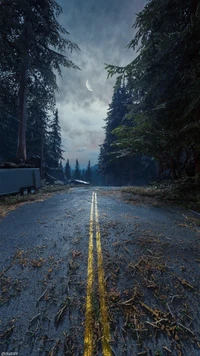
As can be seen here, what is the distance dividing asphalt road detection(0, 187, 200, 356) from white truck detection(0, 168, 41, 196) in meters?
7.11

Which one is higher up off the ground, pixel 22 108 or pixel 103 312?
pixel 22 108

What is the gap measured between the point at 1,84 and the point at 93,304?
20752mm

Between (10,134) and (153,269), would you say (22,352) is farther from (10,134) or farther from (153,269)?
(10,134)

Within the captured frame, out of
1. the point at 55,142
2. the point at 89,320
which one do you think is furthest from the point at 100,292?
the point at 55,142

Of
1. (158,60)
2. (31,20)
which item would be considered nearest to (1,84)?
(31,20)

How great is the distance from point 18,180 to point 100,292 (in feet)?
38.3

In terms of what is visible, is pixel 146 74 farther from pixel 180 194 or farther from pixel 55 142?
pixel 55 142

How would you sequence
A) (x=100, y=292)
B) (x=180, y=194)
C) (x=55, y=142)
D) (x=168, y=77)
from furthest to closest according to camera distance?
(x=55, y=142), (x=168, y=77), (x=180, y=194), (x=100, y=292)

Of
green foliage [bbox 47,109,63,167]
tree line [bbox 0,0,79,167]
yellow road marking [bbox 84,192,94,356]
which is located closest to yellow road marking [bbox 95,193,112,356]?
yellow road marking [bbox 84,192,94,356]

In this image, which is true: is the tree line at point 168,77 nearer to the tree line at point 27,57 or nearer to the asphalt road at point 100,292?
the asphalt road at point 100,292

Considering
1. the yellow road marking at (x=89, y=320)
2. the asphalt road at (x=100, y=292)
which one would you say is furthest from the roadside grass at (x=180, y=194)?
the yellow road marking at (x=89, y=320)

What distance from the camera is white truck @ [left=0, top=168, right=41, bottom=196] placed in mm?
10461

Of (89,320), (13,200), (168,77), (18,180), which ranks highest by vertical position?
(168,77)

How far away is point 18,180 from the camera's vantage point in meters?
12.0
